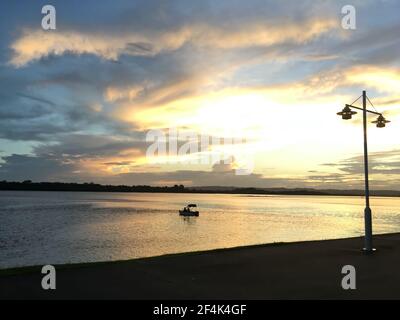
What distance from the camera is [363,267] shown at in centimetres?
→ 1331

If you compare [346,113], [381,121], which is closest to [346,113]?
[346,113]

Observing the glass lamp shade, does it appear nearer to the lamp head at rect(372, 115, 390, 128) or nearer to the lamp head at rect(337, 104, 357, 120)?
the lamp head at rect(337, 104, 357, 120)

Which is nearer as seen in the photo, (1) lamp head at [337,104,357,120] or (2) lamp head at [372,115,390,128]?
(1) lamp head at [337,104,357,120]

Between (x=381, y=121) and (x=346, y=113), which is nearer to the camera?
(x=346, y=113)

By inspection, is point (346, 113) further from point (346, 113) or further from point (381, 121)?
point (381, 121)

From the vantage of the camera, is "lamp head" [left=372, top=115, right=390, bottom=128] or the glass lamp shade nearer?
the glass lamp shade

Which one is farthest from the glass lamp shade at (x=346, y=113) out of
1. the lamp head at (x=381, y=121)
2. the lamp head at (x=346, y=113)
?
the lamp head at (x=381, y=121)

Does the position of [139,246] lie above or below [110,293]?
below

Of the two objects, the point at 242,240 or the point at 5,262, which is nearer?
the point at 5,262

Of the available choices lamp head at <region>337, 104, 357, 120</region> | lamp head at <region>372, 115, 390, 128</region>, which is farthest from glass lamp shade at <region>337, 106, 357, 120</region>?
lamp head at <region>372, 115, 390, 128</region>

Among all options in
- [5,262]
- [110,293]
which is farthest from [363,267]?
[5,262]

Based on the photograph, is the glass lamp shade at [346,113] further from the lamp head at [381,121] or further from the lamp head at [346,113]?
the lamp head at [381,121]
